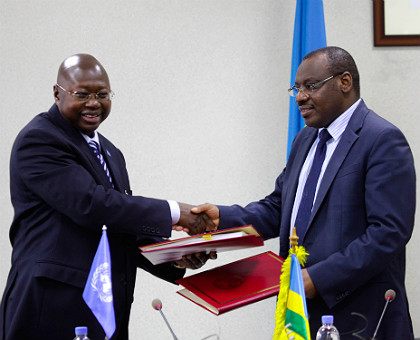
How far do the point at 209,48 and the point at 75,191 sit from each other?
235 cm

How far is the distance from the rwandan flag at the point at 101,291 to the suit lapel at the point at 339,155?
0.85m

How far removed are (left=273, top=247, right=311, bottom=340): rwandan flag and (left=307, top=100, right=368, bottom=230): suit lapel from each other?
1.23 feet

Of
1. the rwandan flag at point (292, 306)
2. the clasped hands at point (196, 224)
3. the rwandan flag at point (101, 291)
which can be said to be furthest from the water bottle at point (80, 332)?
the clasped hands at point (196, 224)

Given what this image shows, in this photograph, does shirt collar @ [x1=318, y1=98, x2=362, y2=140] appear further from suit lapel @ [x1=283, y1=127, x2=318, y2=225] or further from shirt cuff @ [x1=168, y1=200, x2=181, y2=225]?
shirt cuff @ [x1=168, y1=200, x2=181, y2=225]

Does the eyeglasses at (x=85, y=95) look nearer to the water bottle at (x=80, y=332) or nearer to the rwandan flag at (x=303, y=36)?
the water bottle at (x=80, y=332)

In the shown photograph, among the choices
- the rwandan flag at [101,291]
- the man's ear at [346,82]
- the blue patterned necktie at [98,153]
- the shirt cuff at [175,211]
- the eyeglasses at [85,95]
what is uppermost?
the eyeglasses at [85,95]

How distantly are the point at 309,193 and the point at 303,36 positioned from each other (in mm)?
1967

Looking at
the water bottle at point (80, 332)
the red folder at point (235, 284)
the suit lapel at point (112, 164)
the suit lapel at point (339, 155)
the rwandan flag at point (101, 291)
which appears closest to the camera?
the water bottle at point (80, 332)

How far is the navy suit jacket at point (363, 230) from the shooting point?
2.49 metres

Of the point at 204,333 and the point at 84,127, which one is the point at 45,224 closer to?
the point at 84,127

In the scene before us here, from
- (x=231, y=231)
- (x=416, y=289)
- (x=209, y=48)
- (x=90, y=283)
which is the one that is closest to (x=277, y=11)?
(x=209, y=48)

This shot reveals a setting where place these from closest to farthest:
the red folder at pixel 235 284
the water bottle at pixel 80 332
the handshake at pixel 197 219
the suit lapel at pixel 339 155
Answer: the water bottle at pixel 80 332, the red folder at pixel 235 284, the suit lapel at pixel 339 155, the handshake at pixel 197 219

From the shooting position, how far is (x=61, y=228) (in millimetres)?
2586

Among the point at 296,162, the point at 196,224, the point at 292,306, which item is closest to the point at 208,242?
the point at 292,306
